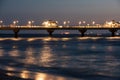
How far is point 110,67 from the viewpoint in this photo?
35156 millimetres

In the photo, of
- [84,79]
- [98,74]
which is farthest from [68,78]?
[98,74]

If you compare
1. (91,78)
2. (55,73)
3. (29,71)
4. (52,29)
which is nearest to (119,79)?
(91,78)

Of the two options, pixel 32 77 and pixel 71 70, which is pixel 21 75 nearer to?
pixel 32 77

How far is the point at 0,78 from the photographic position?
85.7ft

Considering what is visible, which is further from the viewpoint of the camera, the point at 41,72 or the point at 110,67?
the point at 110,67

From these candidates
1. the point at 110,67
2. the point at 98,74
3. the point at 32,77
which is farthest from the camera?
the point at 110,67

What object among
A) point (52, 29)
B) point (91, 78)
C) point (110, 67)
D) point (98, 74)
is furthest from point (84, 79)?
point (52, 29)

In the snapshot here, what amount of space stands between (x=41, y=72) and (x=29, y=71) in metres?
0.96

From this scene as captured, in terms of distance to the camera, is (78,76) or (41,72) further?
(41,72)

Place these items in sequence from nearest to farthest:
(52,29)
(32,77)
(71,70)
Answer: (32,77), (71,70), (52,29)

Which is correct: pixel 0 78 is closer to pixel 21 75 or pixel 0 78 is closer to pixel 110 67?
pixel 21 75

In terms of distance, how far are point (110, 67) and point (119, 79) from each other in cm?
759

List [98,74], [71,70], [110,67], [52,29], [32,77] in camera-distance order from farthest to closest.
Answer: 1. [52,29]
2. [110,67]
3. [71,70]
4. [98,74]
5. [32,77]

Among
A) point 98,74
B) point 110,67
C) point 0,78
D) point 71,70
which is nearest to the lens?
point 0,78
